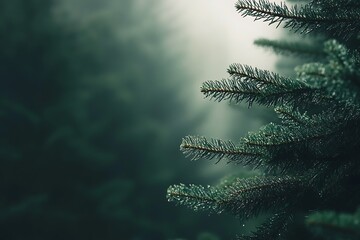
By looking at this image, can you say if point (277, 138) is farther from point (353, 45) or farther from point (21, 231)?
point (21, 231)

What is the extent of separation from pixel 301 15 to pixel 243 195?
2.03 ft

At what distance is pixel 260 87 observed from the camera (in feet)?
4.47

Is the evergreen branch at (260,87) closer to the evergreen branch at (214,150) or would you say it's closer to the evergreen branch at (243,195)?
A: the evergreen branch at (214,150)

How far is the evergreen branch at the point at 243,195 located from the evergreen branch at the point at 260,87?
0.30m

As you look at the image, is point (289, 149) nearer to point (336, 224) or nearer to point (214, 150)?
point (214, 150)

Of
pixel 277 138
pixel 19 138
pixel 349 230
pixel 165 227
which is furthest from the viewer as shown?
pixel 165 227

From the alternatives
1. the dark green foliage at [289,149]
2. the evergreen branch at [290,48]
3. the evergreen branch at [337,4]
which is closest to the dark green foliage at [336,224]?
the dark green foliage at [289,149]

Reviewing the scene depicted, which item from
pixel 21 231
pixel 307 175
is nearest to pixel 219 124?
pixel 21 231

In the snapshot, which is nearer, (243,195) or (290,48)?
(243,195)

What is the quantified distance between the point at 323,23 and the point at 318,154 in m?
0.43

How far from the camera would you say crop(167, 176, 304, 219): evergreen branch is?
1.40 meters

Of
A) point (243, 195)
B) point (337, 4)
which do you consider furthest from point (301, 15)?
point (243, 195)

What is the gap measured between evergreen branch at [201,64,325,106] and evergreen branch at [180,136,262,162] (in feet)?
0.51

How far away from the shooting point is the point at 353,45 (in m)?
2.31
